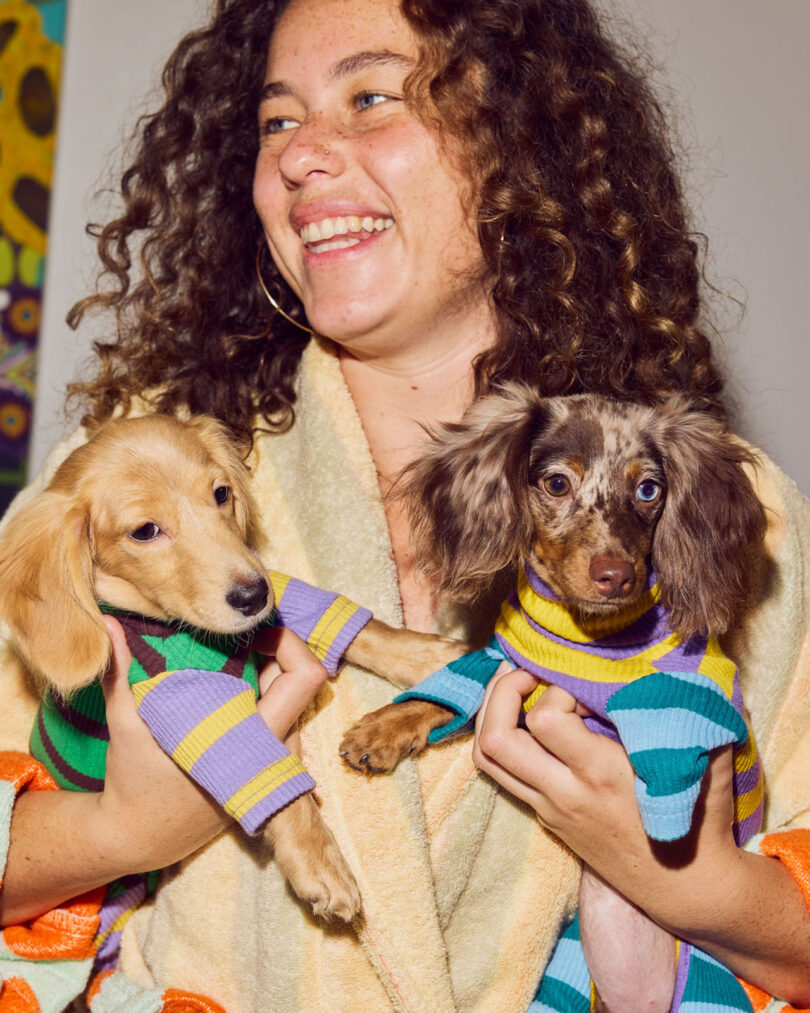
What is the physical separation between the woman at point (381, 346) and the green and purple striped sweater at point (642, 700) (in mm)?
98

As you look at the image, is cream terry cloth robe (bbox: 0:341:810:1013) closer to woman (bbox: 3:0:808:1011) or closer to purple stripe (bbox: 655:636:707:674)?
woman (bbox: 3:0:808:1011)

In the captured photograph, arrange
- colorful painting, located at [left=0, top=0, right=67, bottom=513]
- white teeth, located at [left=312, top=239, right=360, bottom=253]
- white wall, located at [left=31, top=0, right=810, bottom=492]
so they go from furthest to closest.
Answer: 1. colorful painting, located at [left=0, top=0, right=67, bottom=513]
2. white wall, located at [left=31, top=0, right=810, bottom=492]
3. white teeth, located at [left=312, top=239, right=360, bottom=253]

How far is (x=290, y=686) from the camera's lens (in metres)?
1.47

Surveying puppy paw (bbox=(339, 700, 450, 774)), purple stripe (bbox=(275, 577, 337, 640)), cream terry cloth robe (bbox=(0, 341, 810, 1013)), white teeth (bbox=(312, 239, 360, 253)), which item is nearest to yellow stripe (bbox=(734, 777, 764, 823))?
cream terry cloth robe (bbox=(0, 341, 810, 1013))

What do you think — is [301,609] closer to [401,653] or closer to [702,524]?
[401,653]

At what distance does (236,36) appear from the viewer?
1996 millimetres

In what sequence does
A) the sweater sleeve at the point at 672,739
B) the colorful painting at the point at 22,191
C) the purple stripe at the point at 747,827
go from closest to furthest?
1. the sweater sleeve at the point at 672,739
2. the purple stripe at the point at 747,827
3. the colorful painting at the point at 22,191

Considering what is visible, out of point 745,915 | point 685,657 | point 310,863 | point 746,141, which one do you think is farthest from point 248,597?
point 746,141

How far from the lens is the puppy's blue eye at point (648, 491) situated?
4.93ft

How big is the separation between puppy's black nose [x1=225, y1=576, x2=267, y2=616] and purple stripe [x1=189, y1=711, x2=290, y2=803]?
0.50 feet

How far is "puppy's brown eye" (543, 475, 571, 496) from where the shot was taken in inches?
58.9

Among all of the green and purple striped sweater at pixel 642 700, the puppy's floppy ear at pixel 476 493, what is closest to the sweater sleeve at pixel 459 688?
the green and purple striped sweater at pixel 642 700

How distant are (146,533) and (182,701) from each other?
25 centimetres

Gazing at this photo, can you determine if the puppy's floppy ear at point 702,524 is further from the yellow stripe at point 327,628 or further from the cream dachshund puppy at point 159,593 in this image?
the cream dachshund puppy at point 159,593
